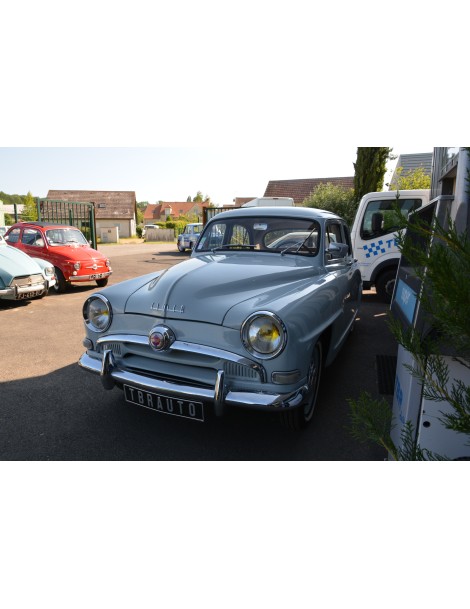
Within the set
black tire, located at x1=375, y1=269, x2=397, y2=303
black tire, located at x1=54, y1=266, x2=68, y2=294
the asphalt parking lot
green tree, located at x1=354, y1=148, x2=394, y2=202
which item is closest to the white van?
black tire, located at x1=375, y1=269, x2=397, y2=303

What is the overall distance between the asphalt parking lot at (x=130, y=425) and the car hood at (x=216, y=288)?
96cm

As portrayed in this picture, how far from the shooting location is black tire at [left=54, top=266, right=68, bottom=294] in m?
9.52

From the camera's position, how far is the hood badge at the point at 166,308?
2893mm

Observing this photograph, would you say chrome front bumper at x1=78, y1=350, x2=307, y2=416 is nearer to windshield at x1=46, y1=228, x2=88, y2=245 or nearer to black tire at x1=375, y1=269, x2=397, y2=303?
black tire at x1=375, y1=269, x2=397, y2=303

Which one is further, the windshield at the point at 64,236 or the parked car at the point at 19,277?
the windshield at the point at 64,236

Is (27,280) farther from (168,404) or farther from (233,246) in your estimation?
(168,404)

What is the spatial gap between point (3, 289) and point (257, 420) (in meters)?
6.18

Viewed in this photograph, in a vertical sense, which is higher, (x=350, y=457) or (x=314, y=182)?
(x=314, y=182)

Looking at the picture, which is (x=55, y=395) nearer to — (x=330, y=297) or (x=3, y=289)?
(x=330, y=297)

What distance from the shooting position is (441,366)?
Result: 1513 millimetres

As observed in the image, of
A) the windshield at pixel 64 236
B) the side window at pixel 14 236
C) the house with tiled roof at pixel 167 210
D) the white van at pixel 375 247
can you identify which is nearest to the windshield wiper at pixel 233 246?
the white van at pixel 375 247

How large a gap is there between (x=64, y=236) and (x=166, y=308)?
27.4ft

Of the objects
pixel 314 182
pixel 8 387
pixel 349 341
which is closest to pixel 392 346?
pixel 349 341

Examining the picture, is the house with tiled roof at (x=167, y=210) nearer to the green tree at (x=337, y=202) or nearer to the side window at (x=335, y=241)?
the green tree at (x=337, y=202)
